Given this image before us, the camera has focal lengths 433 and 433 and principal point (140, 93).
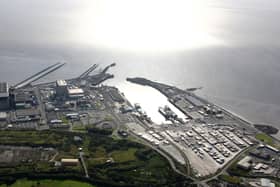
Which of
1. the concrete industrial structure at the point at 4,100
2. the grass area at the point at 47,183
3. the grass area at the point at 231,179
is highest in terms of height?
the concrete industrial structure at the point at 4,100

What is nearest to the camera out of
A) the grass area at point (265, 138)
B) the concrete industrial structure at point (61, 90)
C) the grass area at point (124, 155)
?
the grass area at point (124, 155)

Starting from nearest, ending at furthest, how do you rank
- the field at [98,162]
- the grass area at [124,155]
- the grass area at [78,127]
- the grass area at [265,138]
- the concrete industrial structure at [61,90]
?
the field at [98,162] → the grass area at [124,155] → the grass area at [265,138] → the grass area at [78,127] → the concrete industrial structure at [61,90]

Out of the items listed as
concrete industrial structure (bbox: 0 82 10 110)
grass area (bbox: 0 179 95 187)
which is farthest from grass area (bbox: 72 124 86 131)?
grass area (bbox: 0 179 95 187)

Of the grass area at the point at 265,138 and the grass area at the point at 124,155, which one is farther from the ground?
the grass area at the point at 265,138

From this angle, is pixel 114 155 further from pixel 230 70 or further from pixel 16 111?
pixel 230 70

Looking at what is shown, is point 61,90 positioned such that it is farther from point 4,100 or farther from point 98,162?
point 98,162

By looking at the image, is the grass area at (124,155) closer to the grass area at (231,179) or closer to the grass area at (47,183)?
the grass area at (47,183)

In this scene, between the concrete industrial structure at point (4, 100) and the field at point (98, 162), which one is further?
the concrete industrial structure at point (4, 100)

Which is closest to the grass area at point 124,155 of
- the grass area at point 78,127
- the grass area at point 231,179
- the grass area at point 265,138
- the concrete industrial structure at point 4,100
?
the grass area at point 78,127

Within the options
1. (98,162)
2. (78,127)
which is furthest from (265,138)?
(78,127)

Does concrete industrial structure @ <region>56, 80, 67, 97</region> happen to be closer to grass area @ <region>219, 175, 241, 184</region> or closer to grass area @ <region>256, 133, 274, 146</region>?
grass area @ <region>256, 133, 274, 146</region>
